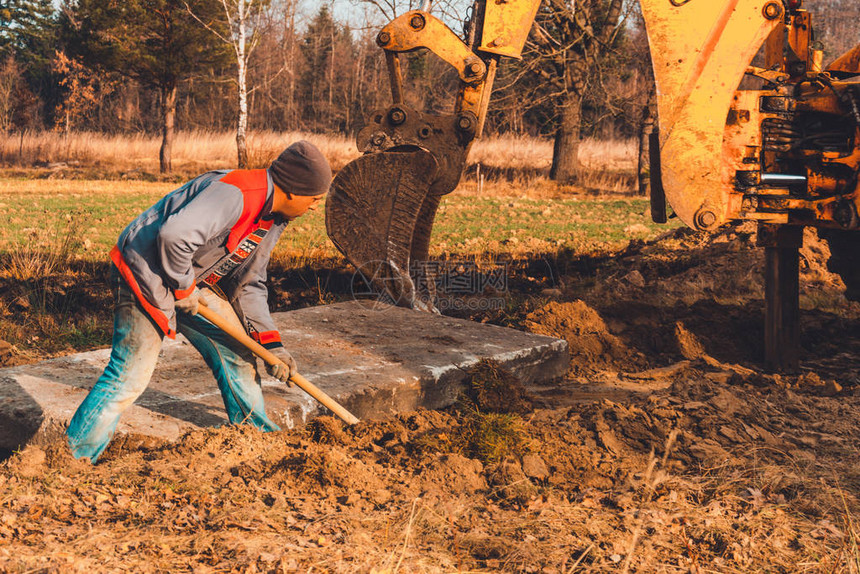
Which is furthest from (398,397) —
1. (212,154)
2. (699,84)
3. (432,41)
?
(212,154)

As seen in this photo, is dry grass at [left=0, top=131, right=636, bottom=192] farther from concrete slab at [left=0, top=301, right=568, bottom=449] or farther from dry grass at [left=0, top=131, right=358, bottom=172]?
concrete slab at [left=0, top=301, right=568, bottom=449]

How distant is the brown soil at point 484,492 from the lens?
8.98ft

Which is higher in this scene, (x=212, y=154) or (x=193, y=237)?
(x=212, y=154)

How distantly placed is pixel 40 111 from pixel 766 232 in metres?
43.7

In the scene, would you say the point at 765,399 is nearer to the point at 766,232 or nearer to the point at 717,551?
the point at 766,232

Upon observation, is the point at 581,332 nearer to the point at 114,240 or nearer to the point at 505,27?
the point at 505,27

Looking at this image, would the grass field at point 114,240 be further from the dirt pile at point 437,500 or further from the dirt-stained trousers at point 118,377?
the dirt pile at point 437,500

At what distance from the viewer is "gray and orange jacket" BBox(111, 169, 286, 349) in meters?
3.22

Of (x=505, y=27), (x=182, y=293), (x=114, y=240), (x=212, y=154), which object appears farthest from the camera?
(x=212, y=154)

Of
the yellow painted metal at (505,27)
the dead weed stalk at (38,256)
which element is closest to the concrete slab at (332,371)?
the yellow painted metal at (505,27)

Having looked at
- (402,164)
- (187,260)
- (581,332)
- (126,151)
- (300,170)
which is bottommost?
(581,332)

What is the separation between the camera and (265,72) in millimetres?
45125

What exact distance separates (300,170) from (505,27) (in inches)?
142

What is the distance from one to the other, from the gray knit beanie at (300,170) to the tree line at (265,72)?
39.6 feet
